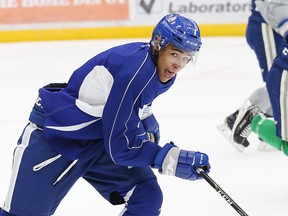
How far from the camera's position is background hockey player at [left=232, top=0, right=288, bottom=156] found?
3.08 meters

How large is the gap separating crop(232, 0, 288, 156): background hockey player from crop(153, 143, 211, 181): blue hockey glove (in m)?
0.90

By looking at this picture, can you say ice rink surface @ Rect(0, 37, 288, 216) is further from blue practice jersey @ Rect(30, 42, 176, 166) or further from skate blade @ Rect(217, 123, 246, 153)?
blue practice jersey @ Rect(30, 42, 176, 166)

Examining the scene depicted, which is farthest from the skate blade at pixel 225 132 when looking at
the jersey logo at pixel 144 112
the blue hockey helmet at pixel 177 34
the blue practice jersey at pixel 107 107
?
the blue hockey helmet at pixel 177 34

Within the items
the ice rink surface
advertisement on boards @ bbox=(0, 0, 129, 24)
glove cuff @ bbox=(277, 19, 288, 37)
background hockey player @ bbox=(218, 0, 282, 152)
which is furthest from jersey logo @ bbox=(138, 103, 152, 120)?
advertisement on boards @ bbox=(0, 0, 129, 24)

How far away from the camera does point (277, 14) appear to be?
3.41 metres

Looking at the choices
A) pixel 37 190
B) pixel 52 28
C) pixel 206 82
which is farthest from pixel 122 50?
pixel 52 28

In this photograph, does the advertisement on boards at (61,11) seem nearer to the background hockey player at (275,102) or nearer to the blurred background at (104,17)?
the blurred background at (104,17)

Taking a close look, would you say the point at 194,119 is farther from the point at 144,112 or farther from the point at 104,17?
the point at 104,17

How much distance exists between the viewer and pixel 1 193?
3.31 meters

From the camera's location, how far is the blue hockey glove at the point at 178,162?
2301mm

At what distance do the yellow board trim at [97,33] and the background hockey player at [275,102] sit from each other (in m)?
3.05

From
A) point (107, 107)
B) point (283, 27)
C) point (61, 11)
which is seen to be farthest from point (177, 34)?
point (61, 11)

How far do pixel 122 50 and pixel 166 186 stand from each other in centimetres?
127

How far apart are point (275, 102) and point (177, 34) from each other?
3.56 ft
